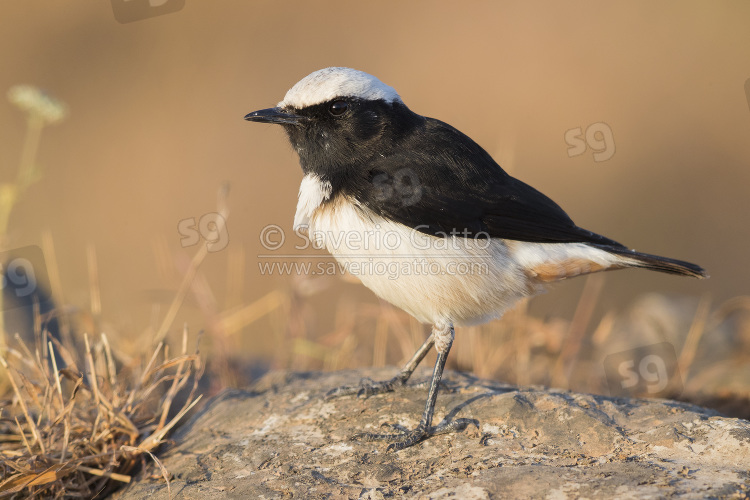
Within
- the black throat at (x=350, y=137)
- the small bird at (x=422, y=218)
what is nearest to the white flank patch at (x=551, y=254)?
the small bird at (x=422, y=218)

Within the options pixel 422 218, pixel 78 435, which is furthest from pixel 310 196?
pixel 78 435

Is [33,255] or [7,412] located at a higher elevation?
[33,255]

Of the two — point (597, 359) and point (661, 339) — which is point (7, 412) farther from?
point (661, 339)

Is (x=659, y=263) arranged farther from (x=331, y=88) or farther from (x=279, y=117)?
(x=279, y=117)

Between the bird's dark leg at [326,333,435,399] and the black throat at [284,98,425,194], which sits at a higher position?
the black throat at [284,98,425,194]

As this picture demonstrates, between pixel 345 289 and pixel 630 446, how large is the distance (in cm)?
554

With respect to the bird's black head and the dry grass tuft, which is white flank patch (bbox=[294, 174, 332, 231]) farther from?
the dry grass tuft

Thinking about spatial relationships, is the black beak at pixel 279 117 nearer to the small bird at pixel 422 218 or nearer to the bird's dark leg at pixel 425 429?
the small bird at pixel 422 218

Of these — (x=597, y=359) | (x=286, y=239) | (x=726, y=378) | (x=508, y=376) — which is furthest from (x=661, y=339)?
(x=286, y=239)

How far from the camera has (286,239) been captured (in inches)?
339

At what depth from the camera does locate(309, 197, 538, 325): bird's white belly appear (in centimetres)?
360

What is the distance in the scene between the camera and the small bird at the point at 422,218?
3.63m

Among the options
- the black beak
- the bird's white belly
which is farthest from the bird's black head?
the bird's white belly

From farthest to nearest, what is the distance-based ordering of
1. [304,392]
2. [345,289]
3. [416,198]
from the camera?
[345,289]
[304,392]
[416,198]
